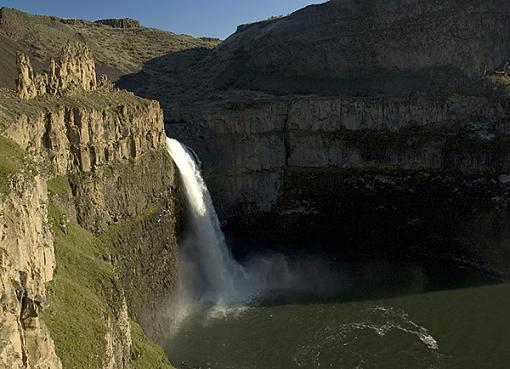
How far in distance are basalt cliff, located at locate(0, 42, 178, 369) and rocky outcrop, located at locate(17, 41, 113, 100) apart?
0.08 metres

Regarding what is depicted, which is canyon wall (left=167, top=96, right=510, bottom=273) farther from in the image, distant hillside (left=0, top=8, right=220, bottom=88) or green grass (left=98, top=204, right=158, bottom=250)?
distant hillside (left=0, top=8, right=220, bottom=88)

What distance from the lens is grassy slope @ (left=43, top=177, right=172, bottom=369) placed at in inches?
651


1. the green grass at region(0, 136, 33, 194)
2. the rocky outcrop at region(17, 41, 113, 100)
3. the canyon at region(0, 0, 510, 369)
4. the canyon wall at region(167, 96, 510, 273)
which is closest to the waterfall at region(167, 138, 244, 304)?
the canyon at region(0, 0, 510, 369)

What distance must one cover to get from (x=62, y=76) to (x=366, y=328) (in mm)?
26239

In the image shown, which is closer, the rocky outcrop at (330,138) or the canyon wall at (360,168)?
the canyon wall at (360,168)

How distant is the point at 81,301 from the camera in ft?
61.6

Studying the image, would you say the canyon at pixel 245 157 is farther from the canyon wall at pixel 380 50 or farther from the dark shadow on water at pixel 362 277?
the dark shadow on water at pixel 362 277

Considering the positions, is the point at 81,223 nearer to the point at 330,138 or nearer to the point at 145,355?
the point at 145,355

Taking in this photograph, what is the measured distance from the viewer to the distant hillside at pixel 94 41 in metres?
63.7

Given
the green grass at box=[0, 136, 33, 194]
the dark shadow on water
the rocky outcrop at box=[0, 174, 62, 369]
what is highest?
the green grass at box=[0, 136, 33, 194]

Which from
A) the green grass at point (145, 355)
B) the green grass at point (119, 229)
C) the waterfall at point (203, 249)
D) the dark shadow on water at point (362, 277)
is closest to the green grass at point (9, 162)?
the green grass at point (145, 355)

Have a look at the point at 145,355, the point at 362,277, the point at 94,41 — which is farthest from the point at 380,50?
the point at 145,355

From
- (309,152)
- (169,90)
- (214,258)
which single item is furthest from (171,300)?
(169,90)

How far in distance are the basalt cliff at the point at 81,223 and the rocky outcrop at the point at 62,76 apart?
77 mm
